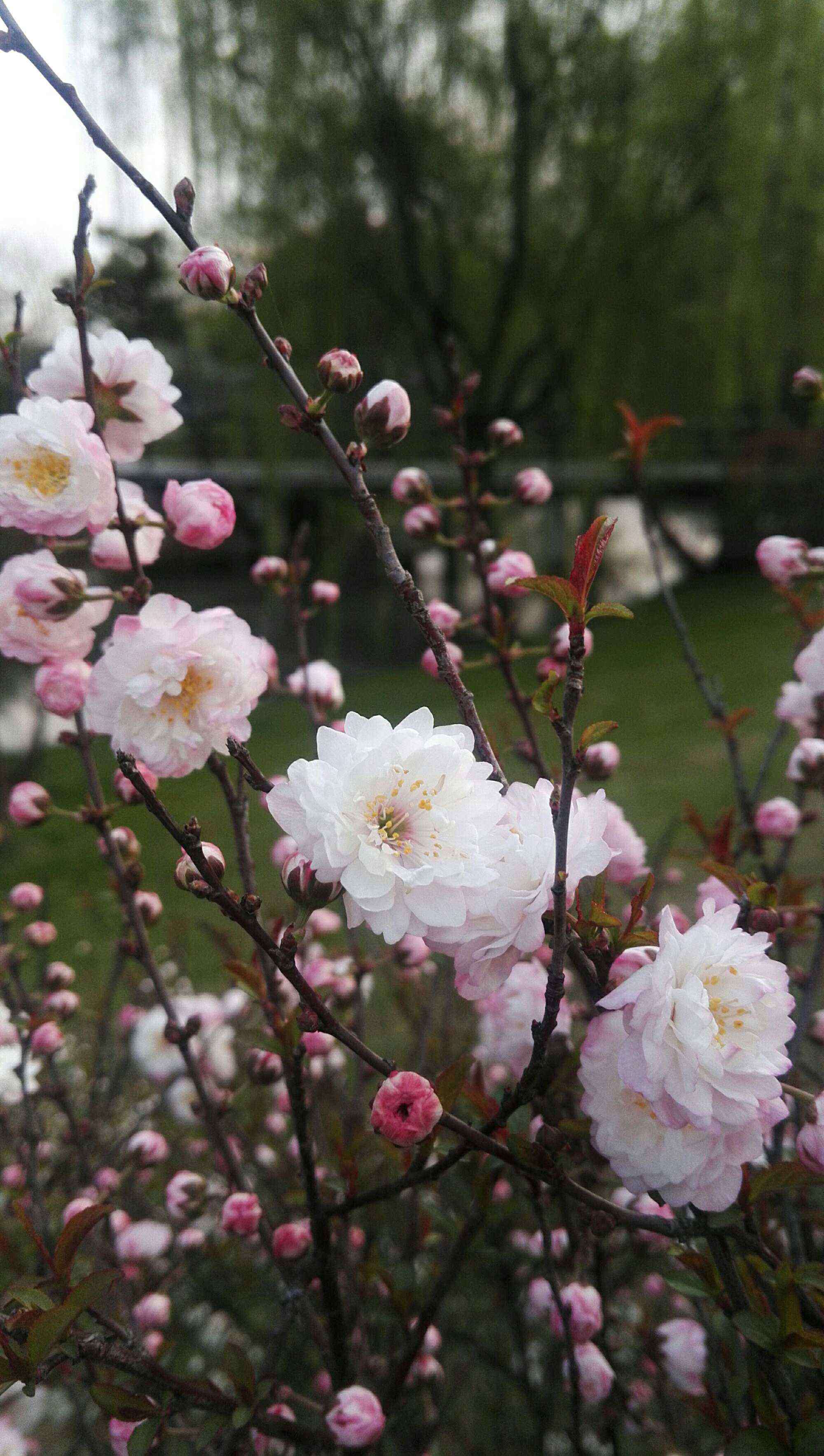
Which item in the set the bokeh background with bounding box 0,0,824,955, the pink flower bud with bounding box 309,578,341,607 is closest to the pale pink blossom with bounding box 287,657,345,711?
the pink flower bud with bounding box 309,578,341,607

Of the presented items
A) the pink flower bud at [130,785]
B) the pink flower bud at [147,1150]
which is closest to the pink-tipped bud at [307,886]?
the pink flower bud at [130,785]

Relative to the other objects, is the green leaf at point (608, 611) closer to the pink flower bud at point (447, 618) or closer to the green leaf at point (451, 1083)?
the green leaf at point (451, 1083)

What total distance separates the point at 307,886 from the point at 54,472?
1.16ft

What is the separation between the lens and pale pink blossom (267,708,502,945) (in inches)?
17.9

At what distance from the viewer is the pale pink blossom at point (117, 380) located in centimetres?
73

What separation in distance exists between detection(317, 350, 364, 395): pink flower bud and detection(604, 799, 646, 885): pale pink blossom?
0.30m

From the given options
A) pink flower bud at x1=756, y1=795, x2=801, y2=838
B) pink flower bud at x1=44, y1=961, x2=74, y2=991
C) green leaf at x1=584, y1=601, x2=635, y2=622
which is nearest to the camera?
green leaf at x1=584, y1=601, x2=635, y2=622

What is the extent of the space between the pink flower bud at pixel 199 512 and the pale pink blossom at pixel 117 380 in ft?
0.34

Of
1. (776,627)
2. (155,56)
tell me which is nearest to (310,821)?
(155,56)

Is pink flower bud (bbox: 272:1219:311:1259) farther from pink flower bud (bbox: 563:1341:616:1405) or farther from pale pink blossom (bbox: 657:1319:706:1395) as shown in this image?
pale pink blossom (bbox: 657:1319:706:1395)

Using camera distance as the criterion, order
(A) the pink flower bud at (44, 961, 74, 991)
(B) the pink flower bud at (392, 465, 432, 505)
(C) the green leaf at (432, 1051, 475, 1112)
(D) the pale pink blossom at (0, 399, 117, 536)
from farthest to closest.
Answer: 1. (A) the pink flower bud at (44, 961, 74, 991)
2. (B) the pink flower bud at (392, 465, 432, 505)
3. (D) the pale pink blossom at (0, 399, 117, 536)
4. (C) the green leaf at (432, 1051, 475, 1112)

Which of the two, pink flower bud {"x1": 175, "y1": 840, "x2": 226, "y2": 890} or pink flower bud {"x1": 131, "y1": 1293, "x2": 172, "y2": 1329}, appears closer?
pink flower bud {"x1": 175, "y1": 840, "x2": 226, "y2": 890}

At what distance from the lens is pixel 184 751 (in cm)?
62

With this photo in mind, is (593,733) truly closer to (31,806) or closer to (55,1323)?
(55,1323)
